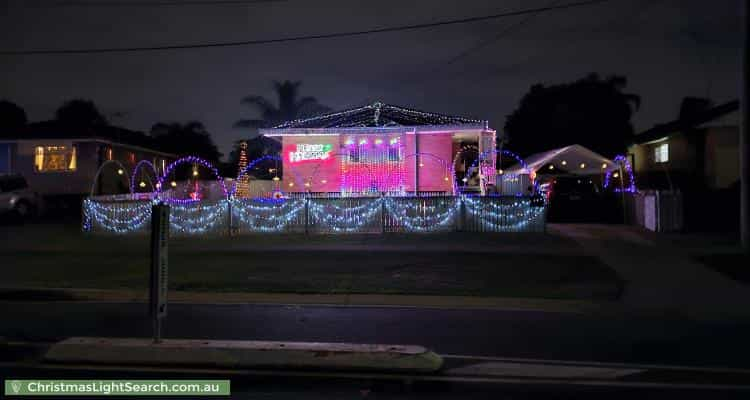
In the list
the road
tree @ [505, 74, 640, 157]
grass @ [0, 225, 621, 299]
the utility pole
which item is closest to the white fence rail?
grass @ [0, 225, 621, 299]

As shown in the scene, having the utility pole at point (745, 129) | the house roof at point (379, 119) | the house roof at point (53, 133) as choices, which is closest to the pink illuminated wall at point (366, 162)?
the house roof at point (379, 119)

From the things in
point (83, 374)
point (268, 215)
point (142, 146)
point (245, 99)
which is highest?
point (245, 99)

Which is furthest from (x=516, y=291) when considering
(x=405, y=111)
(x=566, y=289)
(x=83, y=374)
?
(x=405, y=111)

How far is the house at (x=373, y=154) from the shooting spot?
27.5 m

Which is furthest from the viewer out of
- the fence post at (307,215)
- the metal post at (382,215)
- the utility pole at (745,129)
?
the fence post at (307,215)

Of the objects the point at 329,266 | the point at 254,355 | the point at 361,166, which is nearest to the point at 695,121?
the point at 361,166

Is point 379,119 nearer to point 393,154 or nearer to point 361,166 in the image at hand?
point 393,154

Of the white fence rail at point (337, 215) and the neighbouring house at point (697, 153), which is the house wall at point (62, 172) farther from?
the neighbouring house at point (697, 153)

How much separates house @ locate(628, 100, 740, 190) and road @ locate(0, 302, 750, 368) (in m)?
22.3

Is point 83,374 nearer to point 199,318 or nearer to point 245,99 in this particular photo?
point 199,318

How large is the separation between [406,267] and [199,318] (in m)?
5.42

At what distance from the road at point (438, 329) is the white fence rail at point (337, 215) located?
10.2m

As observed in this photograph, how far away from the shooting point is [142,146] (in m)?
42.2

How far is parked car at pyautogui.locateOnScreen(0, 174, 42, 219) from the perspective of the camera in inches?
1067
